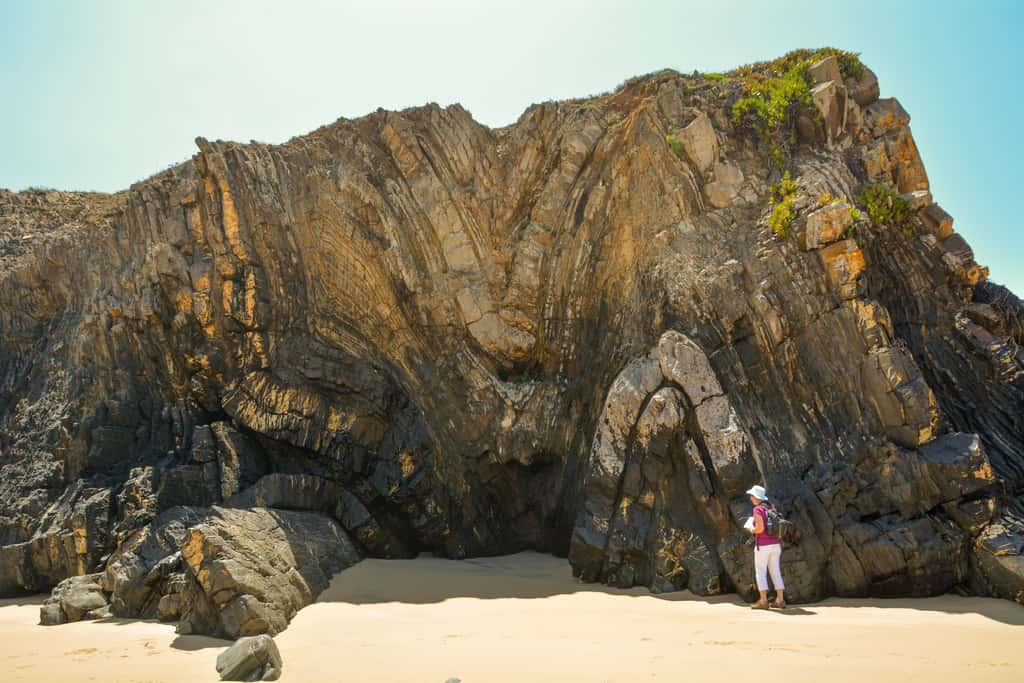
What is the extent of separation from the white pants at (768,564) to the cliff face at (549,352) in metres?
0.61

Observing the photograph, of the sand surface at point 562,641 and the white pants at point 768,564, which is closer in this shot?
the sand surface at point 562,641

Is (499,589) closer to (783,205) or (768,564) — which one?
(768,564)

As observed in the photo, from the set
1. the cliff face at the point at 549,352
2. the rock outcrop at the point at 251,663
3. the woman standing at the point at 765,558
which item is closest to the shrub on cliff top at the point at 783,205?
the cliff face at the point at 549,352

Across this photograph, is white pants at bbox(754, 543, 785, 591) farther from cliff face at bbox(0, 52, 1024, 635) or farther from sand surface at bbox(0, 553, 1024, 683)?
cliff face at bbox(0, 52, 1024, 635)

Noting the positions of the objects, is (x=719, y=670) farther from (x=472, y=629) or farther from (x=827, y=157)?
(x=827, y=157)

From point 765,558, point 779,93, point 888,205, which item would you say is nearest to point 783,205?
point 888,205

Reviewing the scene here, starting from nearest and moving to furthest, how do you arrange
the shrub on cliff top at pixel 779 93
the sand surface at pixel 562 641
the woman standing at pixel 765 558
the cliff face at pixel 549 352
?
the sand surface at pixel 562 641
the woman standing at pixel 765 558
the cliff face at pixel 549 352
the shrub on cliff top at pixel 779 93

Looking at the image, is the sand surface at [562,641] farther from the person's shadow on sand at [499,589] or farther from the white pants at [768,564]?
the white pants at [768,564]

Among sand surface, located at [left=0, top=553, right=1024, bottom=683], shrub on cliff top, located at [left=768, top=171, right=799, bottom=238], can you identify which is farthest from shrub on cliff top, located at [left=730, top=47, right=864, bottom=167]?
sand surface, located at [left=0, top=553, right=1024, bottom=683]

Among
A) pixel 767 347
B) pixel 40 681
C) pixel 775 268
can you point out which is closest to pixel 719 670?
pixel 40 681

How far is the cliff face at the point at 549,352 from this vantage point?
9.50 metres

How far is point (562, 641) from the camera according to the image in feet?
20.5

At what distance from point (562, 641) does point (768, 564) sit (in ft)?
11.2

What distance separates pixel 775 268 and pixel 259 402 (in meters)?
9.47
